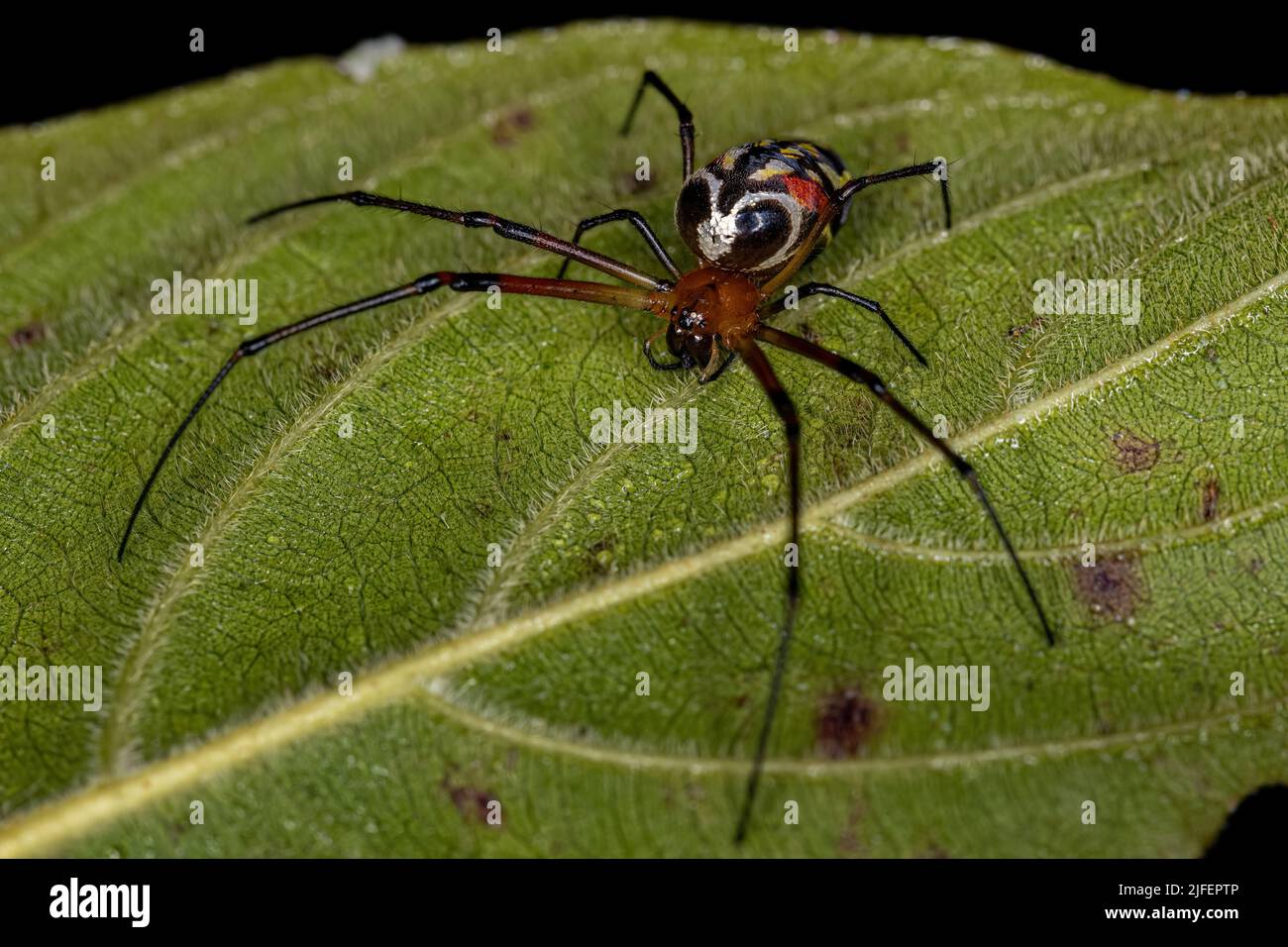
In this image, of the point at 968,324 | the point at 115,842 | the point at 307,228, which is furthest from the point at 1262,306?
the point at 115,842

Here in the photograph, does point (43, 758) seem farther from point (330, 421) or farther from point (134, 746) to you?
point (330, 421)

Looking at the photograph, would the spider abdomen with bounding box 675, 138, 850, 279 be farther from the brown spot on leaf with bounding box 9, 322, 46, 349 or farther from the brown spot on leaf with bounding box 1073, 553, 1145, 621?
the brown spot on leaf with bounding box 9, 322, 46, 349

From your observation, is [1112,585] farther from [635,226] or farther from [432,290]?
[432,290]

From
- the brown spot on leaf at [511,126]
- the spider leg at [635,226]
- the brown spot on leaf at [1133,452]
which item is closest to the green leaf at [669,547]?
the brown spot on leaf at [1133,452]

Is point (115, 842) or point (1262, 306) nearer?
point (115, 842)

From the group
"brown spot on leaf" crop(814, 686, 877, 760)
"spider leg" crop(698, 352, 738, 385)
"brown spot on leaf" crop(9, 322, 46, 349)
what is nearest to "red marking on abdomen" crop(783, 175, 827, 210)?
"spider leg" crop(698, 352, 738, 385)

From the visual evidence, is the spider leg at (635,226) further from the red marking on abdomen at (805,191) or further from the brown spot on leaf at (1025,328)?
the brown spot on leaf at (1025,328)

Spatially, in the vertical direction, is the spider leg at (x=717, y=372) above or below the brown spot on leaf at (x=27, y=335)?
below
